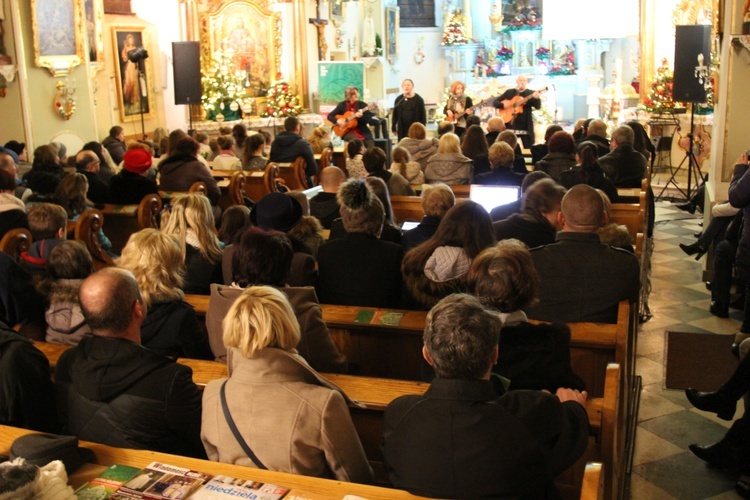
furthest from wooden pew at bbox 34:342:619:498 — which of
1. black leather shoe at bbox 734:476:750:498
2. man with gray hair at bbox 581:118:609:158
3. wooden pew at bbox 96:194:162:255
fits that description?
man with gray hair at bbox 581:118:609:158

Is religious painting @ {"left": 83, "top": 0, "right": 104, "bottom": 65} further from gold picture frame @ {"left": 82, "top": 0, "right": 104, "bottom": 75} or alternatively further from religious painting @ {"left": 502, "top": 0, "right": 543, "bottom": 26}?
religious painting @ {"left": 502, "top": 0, "right": 543, "bottom": 26}

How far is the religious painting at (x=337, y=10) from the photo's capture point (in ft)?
53.3

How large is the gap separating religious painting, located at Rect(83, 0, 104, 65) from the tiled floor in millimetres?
7860

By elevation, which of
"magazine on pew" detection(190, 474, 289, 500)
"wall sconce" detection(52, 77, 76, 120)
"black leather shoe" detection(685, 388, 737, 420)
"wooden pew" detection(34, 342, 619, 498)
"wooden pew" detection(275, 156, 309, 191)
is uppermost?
"wall sconce" detection(52, 77, 76, 120)

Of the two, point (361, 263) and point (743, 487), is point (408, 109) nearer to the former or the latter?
point (361, 263)

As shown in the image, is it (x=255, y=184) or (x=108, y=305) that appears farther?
(x=255, y=184)

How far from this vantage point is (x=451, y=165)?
806cm

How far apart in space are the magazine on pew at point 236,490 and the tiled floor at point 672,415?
2416mm

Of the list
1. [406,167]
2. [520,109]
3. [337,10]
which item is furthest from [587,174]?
[337,10]

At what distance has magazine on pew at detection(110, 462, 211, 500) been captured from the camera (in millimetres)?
2309

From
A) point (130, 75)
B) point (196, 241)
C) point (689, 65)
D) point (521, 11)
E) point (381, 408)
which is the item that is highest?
point (521, 11)

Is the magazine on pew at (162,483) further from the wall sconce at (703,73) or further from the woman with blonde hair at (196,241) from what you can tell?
the wall sconce at (703,73)

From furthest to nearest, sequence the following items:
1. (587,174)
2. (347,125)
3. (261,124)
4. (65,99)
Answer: (261,124) < (347,125) < (65,99) < (587,174)

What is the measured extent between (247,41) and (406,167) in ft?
24.8
